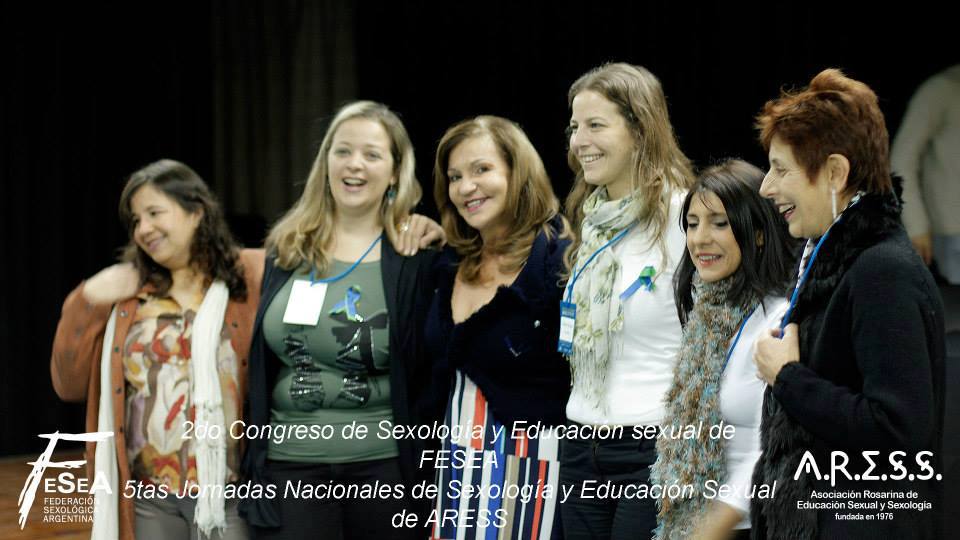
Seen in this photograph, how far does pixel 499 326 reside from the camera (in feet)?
8.09

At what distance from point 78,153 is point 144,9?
1.05m

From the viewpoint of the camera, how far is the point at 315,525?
255 cm

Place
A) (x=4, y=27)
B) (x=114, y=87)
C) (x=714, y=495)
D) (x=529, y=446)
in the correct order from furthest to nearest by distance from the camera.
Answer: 1. (x=114, y=87)
2. (x=4, y=27)
3. (x=529, y=446)
4. (x=714, y=495)

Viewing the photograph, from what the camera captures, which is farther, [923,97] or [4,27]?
[4,27]

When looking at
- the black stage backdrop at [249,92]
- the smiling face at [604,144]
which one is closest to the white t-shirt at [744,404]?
the smiling face at [604,144]

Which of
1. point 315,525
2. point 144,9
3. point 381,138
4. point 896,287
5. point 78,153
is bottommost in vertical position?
point 315,525

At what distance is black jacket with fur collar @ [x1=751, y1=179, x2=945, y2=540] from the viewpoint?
1.47m

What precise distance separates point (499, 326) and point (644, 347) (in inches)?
17.0

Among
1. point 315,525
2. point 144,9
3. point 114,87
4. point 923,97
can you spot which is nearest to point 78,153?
point 114,87

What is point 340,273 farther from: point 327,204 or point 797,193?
point 797,193

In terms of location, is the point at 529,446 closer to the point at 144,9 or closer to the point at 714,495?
the point at 714,495

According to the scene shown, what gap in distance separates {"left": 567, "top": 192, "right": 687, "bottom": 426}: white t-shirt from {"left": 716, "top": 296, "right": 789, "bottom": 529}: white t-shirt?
0.81 feet

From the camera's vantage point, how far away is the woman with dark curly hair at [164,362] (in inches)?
104

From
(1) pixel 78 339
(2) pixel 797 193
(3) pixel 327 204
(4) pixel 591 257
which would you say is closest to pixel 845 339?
(2) pixel 797 193
